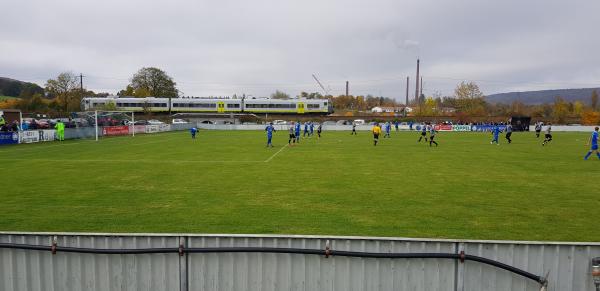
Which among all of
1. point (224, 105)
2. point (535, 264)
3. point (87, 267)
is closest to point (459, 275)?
point (535, 264)

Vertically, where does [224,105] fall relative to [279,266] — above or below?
above

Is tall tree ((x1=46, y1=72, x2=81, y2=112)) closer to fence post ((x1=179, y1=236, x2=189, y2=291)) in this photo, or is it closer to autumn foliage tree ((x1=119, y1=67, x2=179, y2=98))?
autumn foliage tree ((x1=119, y1=67, x2=179, y2=98))

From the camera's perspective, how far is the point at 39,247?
488cm

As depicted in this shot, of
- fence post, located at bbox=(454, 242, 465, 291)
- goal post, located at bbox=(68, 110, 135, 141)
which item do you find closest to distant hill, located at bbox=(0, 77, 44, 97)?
goal post, located at bbox=(68, 110, 135, 141)

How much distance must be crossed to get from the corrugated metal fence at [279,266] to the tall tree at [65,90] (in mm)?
80259

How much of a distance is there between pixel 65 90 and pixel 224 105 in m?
30.4

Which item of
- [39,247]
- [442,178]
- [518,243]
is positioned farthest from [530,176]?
[39,247]

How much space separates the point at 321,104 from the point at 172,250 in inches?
2787

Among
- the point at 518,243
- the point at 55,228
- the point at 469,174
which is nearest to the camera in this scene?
the point at 518,243

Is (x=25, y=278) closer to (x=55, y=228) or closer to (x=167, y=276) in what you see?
(x=167, y=276)

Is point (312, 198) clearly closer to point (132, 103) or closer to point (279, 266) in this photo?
point (279, 266)

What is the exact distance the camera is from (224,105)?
7631cm

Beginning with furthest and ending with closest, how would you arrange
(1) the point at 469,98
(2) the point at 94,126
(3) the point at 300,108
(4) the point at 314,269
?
(1) the point at 469,98, (3) the point at 300,108, (2) the point at 94,126, (4) the point at 314,269

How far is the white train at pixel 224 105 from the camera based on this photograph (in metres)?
74.1
